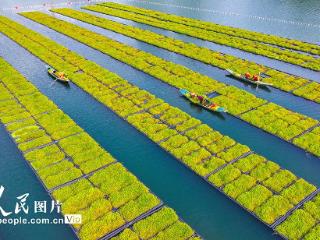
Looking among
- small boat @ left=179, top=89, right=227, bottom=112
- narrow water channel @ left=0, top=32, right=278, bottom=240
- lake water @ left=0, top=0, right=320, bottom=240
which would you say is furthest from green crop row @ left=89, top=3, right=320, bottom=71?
narrow water channel @ left=0, top=32, right=278, bottom=240

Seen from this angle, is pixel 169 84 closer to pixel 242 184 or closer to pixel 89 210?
pixel 242 184

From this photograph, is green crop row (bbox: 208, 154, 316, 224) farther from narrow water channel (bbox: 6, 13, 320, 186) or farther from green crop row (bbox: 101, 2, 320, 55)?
green crop row (bbox: 101, 2, 320, 55)

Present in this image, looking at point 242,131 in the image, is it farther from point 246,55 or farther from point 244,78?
point 246,55

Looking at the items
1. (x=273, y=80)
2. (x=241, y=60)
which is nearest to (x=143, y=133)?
(x=273, y=80)

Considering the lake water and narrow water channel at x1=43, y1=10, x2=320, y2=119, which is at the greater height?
narrow water channel at x1=43, y1=10, x2=320, y2=119

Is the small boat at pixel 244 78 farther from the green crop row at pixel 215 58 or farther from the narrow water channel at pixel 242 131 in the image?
the narrow water channel at pixel 242 131
